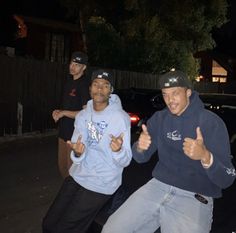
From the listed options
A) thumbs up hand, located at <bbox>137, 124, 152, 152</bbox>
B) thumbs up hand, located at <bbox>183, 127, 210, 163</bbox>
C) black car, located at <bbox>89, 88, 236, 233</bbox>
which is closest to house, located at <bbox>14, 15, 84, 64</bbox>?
black car, located at <bbox>89, 88, 236, 233</bbox>

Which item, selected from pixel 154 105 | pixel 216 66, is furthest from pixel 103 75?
pixel 216 66

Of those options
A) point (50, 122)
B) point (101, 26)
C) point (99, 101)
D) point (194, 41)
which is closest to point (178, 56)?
point (194, 41)

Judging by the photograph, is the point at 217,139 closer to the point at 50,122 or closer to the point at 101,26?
the point at 50,122

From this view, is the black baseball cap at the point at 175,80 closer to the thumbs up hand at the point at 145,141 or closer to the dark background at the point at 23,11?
the thumbs up hand at the point at 145,141

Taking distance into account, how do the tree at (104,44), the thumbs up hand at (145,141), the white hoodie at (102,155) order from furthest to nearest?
1. the tree at (104,44)
2. the white hoodie at (102,155)
3. the thumbs up hand at (145,141)

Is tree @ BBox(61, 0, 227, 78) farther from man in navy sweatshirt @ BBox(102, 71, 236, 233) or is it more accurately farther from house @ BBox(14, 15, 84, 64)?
man in navy sweatshirt @ BBox(102, 71, 236, 233)

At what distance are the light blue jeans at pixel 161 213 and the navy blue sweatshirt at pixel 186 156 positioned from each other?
8cm

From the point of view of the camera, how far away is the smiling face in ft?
13.5

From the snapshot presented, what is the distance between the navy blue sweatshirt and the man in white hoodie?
31cm

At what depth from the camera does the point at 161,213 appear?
3.40 metres

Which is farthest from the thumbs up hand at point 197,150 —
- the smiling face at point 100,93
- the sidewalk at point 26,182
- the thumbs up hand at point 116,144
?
the sidewalk at point 26,182

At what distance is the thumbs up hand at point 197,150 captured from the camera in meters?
3.07

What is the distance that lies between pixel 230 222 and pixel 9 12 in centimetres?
1846

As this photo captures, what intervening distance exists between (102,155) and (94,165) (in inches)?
4.2
